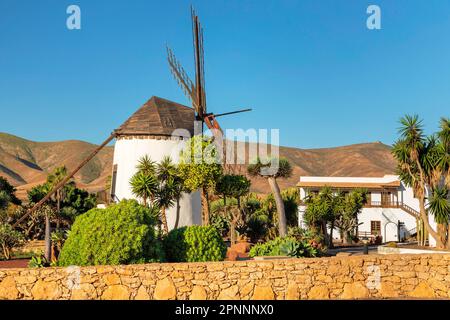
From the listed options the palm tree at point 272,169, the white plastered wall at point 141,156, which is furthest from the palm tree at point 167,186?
the palm tree at point 272,169

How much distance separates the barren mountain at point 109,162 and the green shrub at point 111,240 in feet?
332

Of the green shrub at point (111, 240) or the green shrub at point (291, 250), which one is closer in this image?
the green shrub at point (111, 240)

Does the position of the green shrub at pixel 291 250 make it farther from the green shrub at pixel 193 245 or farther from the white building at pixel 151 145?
the white building at pixel 151 145

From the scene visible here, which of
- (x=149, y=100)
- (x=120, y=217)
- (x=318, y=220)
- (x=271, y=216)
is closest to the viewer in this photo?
(x=120, y=217)

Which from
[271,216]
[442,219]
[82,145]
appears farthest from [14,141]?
[442,219]

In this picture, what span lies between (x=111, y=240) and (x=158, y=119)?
17.2 m

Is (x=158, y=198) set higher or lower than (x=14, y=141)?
lower

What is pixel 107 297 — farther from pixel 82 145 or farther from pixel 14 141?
pixel 14 141

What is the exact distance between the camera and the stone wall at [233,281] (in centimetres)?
1273

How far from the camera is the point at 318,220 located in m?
40.6

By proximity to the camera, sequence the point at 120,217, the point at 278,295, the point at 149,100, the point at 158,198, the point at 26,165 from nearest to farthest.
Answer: the point at 278,295 → the point at 120,217 → the point at 158,198 → the point at 149,100 → the point at 26,165

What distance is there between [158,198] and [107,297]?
1727 cm

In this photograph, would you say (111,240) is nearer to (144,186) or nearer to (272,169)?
(144,186)
